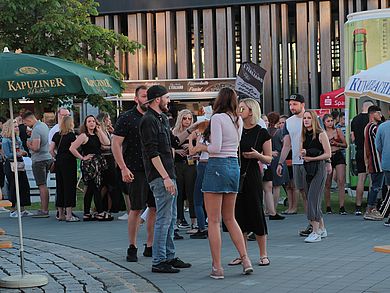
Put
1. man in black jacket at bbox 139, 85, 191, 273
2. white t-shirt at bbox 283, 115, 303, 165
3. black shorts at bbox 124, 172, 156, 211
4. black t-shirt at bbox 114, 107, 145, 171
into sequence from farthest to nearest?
white t-shirt at bbox 283, 115, 303, 165, black t-shirt at bbox 114, 107, 145, 171, black shorts at bbox 124, 172, 156, 211, man in black jacket at bbox 139, 85, 191, 273

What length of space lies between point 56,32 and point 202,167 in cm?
1359

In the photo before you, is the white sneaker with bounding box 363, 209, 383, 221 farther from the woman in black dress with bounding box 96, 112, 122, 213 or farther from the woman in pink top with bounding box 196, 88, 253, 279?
the woman in pink top with bounding box 196, 88, 253, 279

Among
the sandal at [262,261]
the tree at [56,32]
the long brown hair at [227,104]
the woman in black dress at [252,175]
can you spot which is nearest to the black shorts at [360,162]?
the woman in black dress at [252,175]

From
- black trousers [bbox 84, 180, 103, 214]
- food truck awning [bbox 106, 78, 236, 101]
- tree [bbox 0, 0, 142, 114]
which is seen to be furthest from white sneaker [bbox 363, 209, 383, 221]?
food truck awning [bbox 106, 78, 236, 101]

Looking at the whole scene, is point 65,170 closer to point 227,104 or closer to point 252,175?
point 252,175

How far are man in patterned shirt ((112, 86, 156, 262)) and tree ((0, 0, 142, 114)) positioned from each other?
1475 cm

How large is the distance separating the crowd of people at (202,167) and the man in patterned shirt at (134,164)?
1 cm

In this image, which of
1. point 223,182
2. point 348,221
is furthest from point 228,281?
point 348,221

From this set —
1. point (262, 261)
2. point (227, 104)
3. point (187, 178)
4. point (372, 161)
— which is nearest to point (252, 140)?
point (227, 104)

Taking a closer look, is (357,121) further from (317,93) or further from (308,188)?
(317,93)

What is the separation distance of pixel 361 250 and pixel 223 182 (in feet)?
9.04

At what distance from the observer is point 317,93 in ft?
132

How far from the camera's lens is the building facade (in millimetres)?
39781

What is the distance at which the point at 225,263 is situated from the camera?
9250mm
